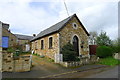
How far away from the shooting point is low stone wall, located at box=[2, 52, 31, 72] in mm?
7686

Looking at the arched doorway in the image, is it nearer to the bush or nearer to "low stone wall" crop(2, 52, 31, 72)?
the bush

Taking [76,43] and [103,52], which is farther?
[103,52]

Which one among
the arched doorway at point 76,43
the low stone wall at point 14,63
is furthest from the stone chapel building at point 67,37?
the low stone wall at point 14,63

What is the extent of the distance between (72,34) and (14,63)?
7.93m

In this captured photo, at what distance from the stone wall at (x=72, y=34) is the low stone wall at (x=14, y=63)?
504 centimetres

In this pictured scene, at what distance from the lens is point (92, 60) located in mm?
12062

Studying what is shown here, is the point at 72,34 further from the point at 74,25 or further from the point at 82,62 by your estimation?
the point at 82,62

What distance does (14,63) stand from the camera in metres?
7.92

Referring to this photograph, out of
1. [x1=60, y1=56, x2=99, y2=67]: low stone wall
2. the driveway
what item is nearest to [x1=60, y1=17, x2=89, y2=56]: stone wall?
[x1=60, y1=56, x2=99, y2=67]: low stone wall

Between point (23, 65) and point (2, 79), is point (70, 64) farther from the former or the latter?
point (2, 79)

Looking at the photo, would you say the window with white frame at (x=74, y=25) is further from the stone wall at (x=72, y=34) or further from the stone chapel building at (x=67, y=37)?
the stone wall at (x=72, y=34)

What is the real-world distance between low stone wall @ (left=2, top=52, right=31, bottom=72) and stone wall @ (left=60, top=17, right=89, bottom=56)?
5041 millimetres

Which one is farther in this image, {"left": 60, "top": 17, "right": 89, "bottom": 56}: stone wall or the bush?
the bush

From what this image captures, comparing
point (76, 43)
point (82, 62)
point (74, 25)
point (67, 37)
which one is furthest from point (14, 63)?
point (74, 25)
